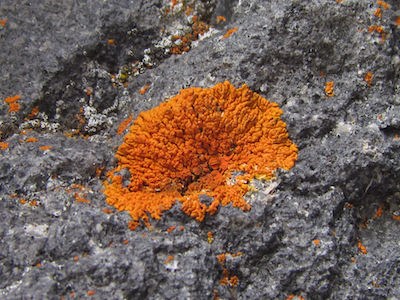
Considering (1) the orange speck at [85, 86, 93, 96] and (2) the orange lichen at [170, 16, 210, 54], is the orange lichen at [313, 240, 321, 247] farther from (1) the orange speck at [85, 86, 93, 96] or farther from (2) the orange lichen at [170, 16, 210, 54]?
(1) the orange speck at [85, 86, 93, 96]

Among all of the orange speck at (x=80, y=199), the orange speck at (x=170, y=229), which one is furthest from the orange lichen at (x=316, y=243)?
the orange speck at (x=80, y=199)

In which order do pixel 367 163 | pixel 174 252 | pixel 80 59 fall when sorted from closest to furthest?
pixel 174 252 < pixel 367 163 < pixel 80 59

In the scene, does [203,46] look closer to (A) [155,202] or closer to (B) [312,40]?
(B) [312,40]

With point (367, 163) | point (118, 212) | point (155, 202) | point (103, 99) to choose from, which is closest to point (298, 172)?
point (367, 163)

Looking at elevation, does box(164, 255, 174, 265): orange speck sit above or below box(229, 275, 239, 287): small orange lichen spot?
above

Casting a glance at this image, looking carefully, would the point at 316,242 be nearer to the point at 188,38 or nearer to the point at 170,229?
the point at 170,229

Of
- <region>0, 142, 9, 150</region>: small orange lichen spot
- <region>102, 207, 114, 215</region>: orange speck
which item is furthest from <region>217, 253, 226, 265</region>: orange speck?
<region>0, 142, 9, 150</region>: small orange lichen spot
